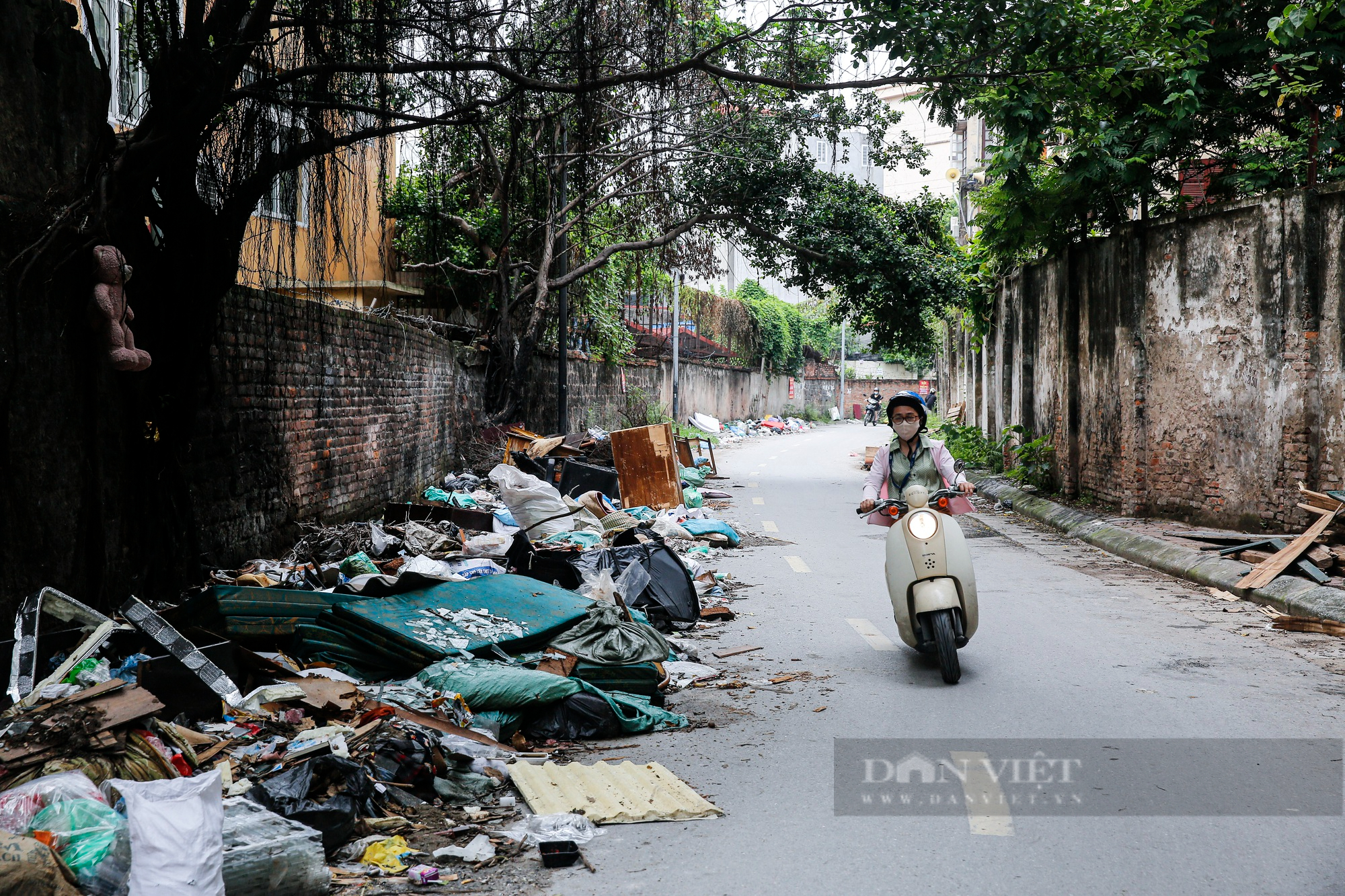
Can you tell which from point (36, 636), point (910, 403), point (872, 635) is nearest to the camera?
point (36, 636)

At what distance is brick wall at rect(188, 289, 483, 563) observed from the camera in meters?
7.78

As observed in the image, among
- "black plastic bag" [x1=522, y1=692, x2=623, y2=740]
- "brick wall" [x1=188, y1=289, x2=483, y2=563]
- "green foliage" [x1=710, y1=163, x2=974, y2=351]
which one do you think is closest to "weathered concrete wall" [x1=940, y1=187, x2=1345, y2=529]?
"green foliage" [x1=710, y1=163, x2=974, y2=351]

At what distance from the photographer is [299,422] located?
942 centimetres

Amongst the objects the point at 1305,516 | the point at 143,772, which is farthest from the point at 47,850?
the point at 1305,516

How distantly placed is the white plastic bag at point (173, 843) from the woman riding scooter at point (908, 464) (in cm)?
459

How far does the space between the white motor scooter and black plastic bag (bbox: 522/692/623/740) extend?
2.00 m

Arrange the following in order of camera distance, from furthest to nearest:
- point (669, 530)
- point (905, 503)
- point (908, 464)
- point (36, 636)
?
point (669, 530) < point (908, 464) < point (905, 503) < point (36, 636)

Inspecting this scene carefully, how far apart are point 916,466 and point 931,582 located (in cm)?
112

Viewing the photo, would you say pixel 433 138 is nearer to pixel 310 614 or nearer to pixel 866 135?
pixel 310 614

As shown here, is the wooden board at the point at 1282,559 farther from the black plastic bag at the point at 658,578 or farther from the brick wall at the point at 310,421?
the brick wall at the point at 310,421

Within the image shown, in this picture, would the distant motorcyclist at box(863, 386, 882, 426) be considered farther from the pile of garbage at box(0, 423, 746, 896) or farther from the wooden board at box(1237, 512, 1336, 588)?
the pile of garbage at box(0, 423, 746, 896)

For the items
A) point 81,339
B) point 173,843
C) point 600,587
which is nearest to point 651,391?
point 600,587

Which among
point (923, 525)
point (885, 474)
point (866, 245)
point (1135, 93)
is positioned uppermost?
point (1135, 93)

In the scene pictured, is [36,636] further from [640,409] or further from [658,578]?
[640,409]
